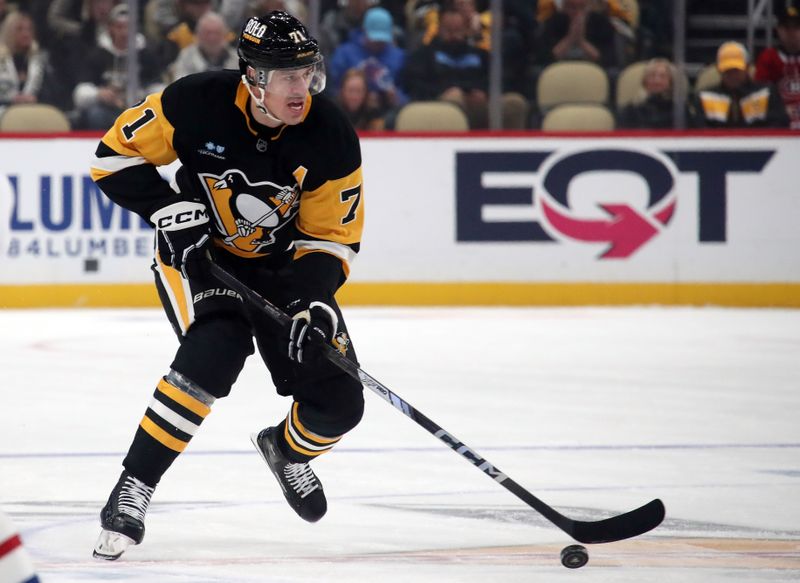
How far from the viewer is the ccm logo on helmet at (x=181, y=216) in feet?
10.7

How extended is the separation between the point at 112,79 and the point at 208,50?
544 millimetres

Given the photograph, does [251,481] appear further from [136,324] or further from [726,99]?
[726,99]

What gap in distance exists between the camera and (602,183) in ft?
27.8

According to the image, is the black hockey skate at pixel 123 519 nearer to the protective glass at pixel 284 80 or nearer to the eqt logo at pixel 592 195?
the protective glass at pixel 284 80

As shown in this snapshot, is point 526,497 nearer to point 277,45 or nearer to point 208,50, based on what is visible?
point 277,45

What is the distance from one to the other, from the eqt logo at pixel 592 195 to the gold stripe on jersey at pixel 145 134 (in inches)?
204

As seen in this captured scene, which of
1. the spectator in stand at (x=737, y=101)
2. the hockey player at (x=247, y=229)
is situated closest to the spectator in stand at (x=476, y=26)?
the spectator in stand at (x=737, y=101)

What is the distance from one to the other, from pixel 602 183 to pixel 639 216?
0.27 metres

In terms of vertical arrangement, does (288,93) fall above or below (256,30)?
below

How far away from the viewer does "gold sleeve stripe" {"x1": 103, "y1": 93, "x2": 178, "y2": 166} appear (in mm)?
3301

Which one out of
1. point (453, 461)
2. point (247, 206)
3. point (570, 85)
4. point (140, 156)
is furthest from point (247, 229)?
point (570, 85)

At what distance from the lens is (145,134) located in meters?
3.30

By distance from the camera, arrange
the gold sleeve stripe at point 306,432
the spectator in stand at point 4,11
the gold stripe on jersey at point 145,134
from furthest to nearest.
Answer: the spectator in stand at point 4,11 < the gold sleeve stripe at point 306,432 < the gold stripe on jersey at point 145,134

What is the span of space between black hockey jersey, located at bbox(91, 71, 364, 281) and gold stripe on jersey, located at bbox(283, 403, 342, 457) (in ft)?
1.19
